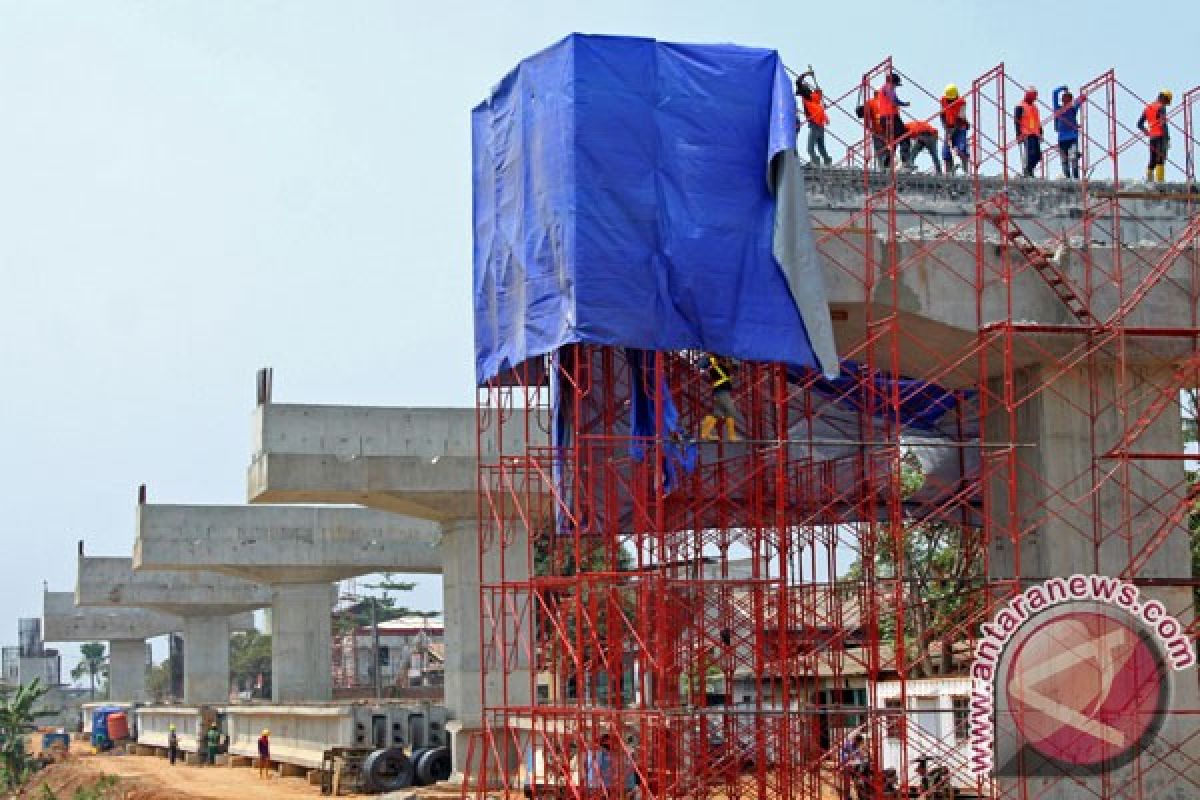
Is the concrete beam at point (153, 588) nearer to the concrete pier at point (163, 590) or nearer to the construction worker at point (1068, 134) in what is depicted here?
the concrete pier at point (163, 590)

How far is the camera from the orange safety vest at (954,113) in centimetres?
2603

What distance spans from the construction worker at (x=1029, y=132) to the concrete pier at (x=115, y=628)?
6550 centimetres

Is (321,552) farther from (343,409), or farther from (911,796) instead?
(911,796)

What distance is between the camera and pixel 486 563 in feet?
129

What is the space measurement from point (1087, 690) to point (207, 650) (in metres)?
54.4

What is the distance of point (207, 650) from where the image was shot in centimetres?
7306

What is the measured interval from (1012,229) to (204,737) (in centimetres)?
3742

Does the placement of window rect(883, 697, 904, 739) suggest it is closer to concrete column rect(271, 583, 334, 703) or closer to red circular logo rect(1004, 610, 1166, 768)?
red circular logo rect(1004, 610, 1166, 768)

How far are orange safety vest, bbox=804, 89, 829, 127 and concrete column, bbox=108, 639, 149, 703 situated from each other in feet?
241

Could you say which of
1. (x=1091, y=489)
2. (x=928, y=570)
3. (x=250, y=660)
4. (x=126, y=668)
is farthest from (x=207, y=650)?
(x=250, y=660)

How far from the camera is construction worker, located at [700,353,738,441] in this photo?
25859 mm

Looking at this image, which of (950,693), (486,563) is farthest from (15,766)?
(950,693)

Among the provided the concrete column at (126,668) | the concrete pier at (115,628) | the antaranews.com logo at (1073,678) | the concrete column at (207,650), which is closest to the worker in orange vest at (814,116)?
the antaranews.com logo at (1073,678)

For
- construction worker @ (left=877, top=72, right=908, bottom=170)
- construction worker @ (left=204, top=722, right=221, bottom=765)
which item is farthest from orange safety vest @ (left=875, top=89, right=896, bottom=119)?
construction worker @ (left=204, top=722, right=221, bottom=765)
